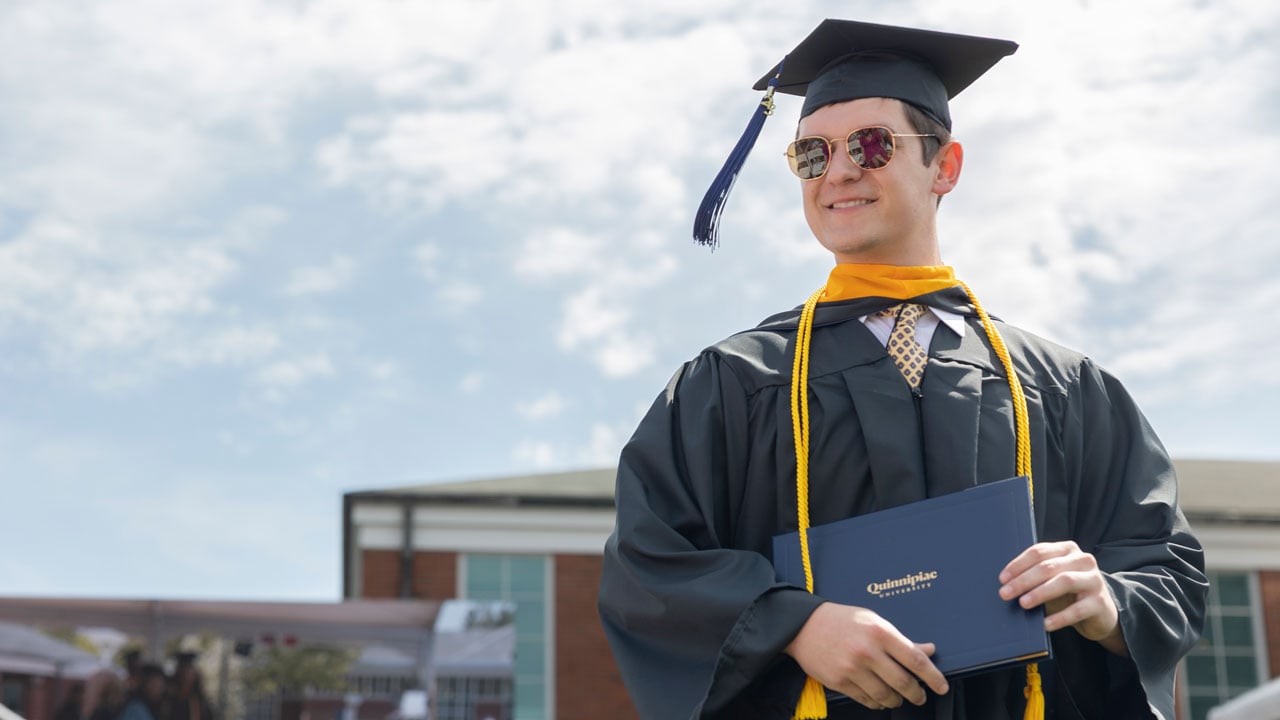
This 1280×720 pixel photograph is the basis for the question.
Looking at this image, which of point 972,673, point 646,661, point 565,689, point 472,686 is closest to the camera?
point 972,673

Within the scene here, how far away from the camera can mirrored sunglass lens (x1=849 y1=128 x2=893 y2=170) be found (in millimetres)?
2859

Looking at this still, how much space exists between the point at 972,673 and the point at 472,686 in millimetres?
10540

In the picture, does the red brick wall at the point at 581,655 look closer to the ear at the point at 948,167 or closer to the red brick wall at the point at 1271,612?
the red brick wall at the point at 1271,612

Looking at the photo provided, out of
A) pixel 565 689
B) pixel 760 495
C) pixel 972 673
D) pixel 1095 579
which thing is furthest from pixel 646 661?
pixel 565 689

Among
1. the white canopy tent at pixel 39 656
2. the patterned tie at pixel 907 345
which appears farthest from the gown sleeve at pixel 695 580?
the white canopy tent at pixel 39 656

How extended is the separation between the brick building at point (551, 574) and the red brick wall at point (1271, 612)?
0.5 inches

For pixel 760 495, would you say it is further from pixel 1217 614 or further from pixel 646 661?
pixel 1217 614

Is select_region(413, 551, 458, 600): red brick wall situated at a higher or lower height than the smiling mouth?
lower

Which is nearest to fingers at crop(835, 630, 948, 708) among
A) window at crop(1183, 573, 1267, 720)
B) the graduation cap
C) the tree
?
the graduation cap

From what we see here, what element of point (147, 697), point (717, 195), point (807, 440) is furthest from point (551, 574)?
point (807, 440)

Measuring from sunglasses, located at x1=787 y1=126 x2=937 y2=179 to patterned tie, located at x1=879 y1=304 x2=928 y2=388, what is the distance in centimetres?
29

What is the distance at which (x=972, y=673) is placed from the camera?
7.52ft

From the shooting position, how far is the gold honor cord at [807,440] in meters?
2.40

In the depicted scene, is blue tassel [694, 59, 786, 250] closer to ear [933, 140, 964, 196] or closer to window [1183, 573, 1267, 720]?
ear [933, 140, 964, 196]
